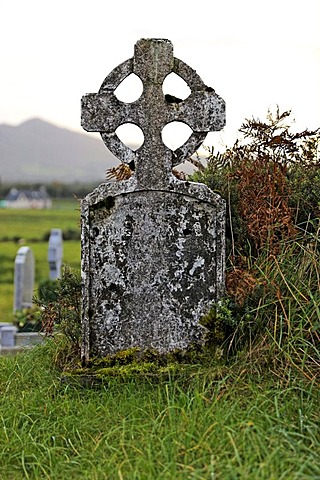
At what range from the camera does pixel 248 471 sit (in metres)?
3.26

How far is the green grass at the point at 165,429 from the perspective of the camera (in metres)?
3.42

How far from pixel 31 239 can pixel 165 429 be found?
34497 millimetres

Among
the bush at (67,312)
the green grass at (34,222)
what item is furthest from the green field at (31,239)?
the bush at (67,312)

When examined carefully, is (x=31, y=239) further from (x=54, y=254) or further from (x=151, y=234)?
(x=151, y=234)

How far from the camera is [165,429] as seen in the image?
3.93 meters

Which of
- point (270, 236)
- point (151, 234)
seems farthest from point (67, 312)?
point (270, 236)

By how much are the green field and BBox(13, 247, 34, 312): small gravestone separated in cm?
78

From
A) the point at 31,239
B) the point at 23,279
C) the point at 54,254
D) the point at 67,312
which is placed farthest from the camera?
the point at 31,239

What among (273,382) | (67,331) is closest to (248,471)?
(273,382)

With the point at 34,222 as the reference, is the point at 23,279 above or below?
below

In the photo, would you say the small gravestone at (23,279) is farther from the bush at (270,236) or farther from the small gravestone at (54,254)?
the bush at (270,236)

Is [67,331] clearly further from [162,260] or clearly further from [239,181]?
[239,181]

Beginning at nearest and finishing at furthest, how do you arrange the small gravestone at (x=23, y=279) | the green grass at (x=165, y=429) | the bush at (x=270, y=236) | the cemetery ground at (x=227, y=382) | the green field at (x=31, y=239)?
the green grass at (x=165, y=429) → the cemetery ground at (x=227, y=382) → the bush at (x=270, y=236) → the small gravestone at (x=23, y=279) → the green field at (x=31, y=239)

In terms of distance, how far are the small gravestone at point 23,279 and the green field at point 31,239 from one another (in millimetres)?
778
